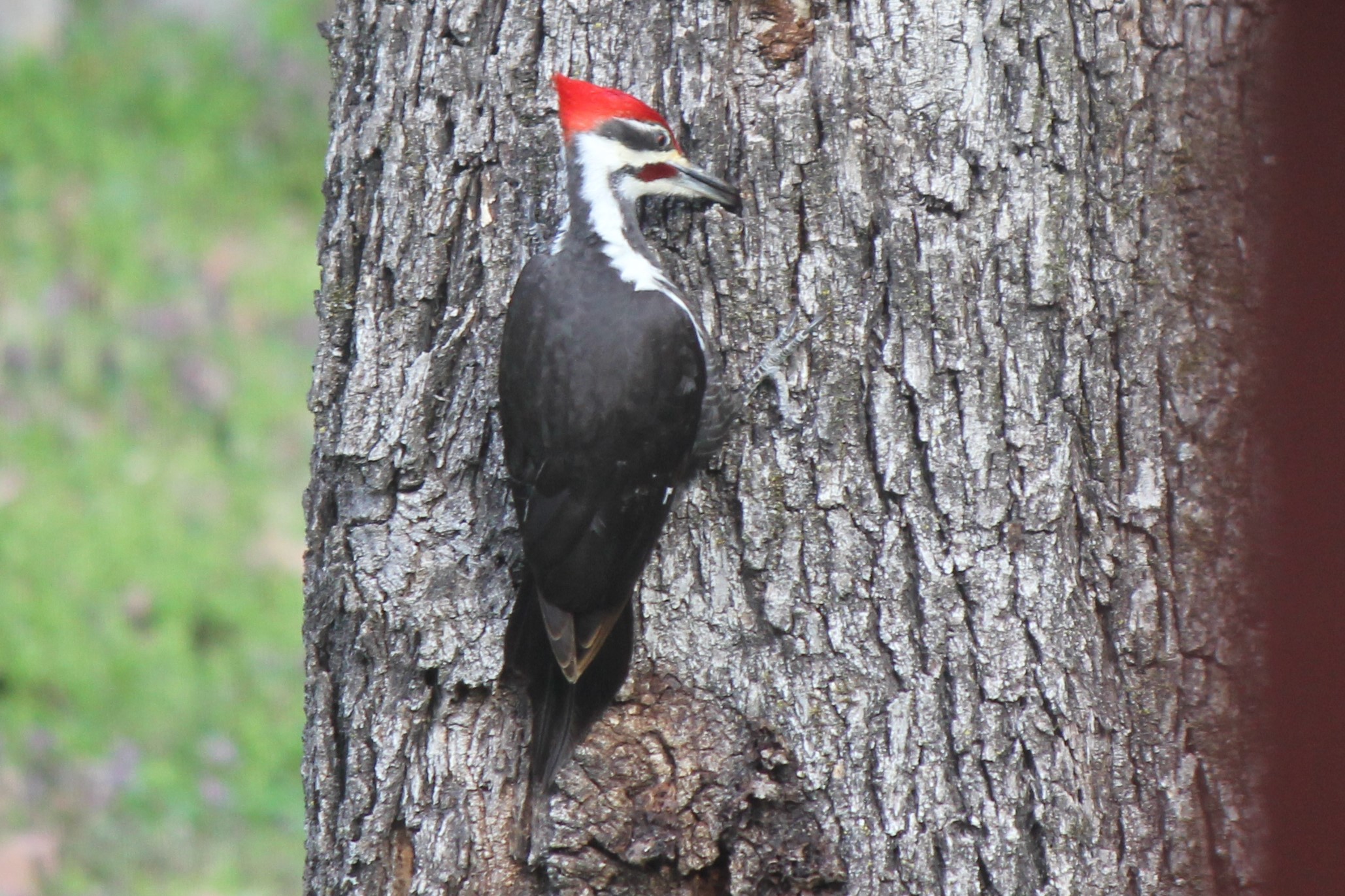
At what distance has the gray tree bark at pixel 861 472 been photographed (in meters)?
Answer: 1.92

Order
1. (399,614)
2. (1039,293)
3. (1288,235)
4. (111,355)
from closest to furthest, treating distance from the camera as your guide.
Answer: (1288,235)
(1039,293)
(399,614)
(111,355)

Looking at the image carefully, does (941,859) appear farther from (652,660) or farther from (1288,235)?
(1288,235)

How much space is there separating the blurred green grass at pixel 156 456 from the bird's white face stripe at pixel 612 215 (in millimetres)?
2072

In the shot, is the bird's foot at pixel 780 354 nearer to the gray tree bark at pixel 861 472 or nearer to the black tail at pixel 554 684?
the gray tree bark at pixel 861 472

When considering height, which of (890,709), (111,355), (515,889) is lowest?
(515,889)

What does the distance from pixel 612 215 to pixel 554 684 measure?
74cm

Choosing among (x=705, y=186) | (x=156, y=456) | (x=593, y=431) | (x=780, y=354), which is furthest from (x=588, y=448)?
(x=156, y=456)

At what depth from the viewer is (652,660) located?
2039 mm

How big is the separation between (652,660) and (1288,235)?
4.54 ft

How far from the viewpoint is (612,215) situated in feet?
6.97

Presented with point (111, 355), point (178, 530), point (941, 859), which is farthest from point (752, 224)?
point (111, 355)

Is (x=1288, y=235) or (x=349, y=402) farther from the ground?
(x=349, y=402)

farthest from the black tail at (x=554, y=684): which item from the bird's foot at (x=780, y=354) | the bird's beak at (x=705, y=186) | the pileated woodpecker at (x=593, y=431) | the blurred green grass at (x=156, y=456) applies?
the blurred green grass at (x=156, y=456)

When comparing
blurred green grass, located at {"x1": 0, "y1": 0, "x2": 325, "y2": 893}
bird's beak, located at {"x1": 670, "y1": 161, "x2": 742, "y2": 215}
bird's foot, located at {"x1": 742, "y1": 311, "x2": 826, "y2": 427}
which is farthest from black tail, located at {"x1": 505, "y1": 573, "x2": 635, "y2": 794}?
blurred green grass, located at {"x1": 0, "y1": 0, "x2": 325, "y2": 893}
